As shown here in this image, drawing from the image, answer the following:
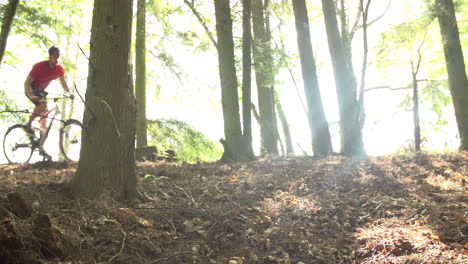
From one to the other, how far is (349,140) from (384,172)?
2.89 m

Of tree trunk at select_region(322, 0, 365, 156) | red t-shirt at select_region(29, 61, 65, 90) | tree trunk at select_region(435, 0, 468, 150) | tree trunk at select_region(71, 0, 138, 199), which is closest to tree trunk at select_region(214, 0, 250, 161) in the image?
tree trunk at select_region(322, 0, 365, 156)

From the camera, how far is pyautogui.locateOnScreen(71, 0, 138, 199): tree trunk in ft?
14.1

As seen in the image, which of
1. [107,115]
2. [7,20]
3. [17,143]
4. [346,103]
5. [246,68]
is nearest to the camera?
[107,115]

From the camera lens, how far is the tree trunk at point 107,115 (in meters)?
4.29

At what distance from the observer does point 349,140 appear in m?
9.18

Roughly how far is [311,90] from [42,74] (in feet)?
21.0

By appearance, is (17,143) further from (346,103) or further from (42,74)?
(346,103)

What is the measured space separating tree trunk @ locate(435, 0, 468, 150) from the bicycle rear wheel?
34.4 ft

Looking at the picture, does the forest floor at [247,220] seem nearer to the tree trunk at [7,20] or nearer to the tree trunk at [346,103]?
the tree trunk at [7,20]

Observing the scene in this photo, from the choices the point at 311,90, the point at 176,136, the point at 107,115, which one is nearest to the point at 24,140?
the point at 176,136

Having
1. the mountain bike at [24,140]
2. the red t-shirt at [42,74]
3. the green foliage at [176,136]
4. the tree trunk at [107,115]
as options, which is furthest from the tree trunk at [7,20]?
the green foliage at [176,136]

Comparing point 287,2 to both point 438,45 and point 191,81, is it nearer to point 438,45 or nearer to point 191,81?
point 191,81

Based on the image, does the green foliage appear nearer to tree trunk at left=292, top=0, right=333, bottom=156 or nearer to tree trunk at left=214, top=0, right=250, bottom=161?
tree trunk at left=214, top=0, right=250, bottom=161

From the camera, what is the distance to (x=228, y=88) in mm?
8469
